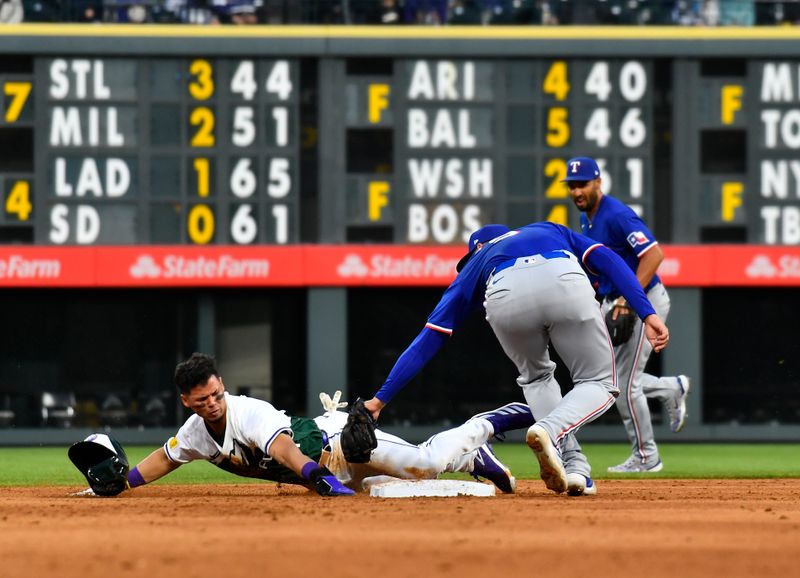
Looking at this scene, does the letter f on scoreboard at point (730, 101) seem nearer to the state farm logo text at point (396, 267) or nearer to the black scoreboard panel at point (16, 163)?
the state farm logo text at point (396, 267)

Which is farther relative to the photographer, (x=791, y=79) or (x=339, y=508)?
(x=791, y=79)

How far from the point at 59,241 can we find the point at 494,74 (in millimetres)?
6272

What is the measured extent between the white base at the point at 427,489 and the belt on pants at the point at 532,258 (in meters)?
1.16

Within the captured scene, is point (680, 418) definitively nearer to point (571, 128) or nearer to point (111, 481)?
point (111, 481)

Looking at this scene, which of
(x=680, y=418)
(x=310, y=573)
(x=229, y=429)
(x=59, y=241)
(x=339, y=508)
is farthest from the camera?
(x=59, y=241)

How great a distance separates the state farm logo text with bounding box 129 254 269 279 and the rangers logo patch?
36.9 feet

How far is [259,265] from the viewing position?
21.8m

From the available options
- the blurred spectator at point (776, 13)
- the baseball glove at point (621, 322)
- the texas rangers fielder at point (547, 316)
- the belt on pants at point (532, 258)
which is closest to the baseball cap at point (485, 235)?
the texas rangers fielder at point (547, 316)

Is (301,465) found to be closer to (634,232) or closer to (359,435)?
(359,435)

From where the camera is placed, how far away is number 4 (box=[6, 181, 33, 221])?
21109mm

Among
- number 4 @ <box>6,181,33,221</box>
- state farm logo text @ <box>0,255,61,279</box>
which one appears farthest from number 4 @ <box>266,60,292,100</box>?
state farm logo text @ <box>0,255,61,279</box>

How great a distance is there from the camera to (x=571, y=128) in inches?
850

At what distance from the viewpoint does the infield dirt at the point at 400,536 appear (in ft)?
17.4

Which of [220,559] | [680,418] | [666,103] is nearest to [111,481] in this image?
[220,559]
